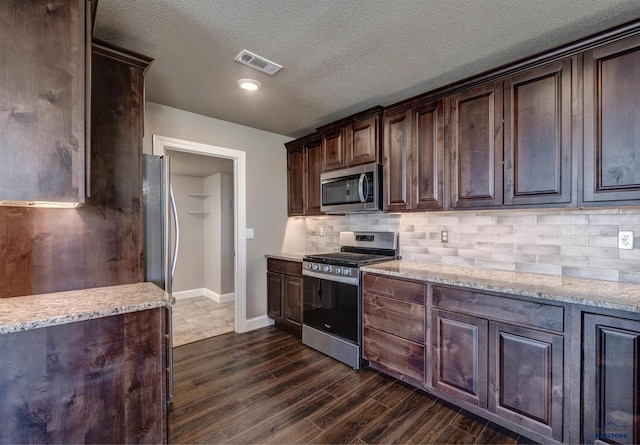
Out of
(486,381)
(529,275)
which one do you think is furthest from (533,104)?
(486,381)

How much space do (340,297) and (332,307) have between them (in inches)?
6.3

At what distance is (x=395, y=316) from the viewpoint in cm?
241

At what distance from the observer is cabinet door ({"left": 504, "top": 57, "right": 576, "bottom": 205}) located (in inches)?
74.1

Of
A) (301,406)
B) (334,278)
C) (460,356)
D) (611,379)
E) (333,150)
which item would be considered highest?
(333,150)

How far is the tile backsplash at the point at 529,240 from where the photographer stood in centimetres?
193

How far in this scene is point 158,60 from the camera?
2.16 m

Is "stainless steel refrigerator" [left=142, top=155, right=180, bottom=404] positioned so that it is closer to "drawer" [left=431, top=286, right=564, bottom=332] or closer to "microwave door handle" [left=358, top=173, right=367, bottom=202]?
"microwave door handle" [left=358, top=173, right=367, bottom=202]

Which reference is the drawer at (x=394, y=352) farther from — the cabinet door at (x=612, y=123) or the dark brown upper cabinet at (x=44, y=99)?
the dark brown upper cabinet at (x=44, y=99)

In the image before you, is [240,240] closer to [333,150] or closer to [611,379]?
[333,150]

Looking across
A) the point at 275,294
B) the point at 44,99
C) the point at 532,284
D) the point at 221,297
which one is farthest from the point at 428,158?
the point at 221,297

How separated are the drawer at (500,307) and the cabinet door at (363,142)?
1454mm

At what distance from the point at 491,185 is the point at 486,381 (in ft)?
4.43

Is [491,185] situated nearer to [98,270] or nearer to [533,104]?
[533,104]

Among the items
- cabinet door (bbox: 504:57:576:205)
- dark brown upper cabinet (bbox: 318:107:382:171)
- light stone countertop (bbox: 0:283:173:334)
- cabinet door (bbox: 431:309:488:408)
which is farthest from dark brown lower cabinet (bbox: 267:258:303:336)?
cabinet door (bbox: 504:57:576:205)
